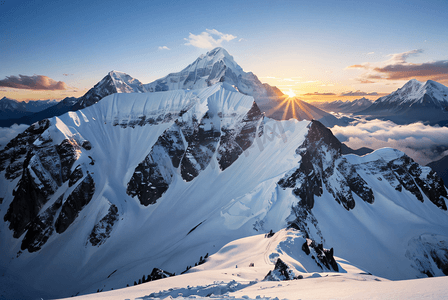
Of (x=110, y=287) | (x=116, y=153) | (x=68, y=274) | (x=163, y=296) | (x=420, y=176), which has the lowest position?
(x=68, y=274)

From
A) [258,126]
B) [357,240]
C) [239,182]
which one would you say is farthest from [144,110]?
[357,240]

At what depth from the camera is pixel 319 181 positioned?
324ft

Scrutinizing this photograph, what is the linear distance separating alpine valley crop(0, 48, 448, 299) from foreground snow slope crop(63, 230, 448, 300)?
89 centimetres

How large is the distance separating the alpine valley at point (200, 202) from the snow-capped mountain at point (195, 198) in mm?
609

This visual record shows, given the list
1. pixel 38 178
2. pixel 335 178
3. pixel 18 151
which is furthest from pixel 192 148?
pixel 18 151

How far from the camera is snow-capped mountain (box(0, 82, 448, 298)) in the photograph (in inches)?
3189

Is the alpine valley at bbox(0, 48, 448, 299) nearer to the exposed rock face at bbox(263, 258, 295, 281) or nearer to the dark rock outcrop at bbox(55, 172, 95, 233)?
the dark rock outcrop at bbox(55, 172, 95, 233)

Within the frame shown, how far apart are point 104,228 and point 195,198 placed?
46538 millimetres

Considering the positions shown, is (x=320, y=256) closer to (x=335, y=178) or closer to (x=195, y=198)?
(x=335, y=178)

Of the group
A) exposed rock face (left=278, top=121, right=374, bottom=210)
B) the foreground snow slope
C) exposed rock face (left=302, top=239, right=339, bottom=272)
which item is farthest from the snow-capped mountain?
exposed rock face (left=302, top=239, right=339, bottom=272)

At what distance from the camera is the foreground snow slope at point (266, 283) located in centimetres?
1080

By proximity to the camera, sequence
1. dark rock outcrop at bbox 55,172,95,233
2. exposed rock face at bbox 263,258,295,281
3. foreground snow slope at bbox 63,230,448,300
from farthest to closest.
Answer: dark rock outcrop at bbox 55,172,95,233 < exposed rock face at bbox 263,258,295,281 < foreground snow slope at bbox 63,230,448,300

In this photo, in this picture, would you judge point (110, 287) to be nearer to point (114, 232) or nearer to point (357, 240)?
point (114, 232)

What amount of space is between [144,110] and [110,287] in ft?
439
